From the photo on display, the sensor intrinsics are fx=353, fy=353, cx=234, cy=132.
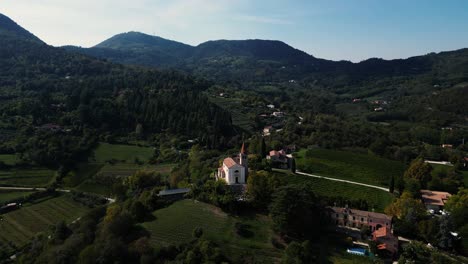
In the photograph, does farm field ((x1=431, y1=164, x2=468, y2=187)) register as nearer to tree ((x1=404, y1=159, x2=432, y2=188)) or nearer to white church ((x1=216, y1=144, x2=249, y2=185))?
tree ((x1=404, y1=159, x2=432, y2=188))

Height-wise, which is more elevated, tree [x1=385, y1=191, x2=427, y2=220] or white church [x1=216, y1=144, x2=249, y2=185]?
white church [x1=216, y1=144, x2=249, y2=185]

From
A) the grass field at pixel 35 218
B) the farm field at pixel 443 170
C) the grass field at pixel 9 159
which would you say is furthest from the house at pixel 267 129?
the grass field at pixel 9 159

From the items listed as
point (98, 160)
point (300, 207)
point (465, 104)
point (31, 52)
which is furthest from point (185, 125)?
point (465, 104)

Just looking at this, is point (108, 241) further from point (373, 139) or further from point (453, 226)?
point (373, 139)

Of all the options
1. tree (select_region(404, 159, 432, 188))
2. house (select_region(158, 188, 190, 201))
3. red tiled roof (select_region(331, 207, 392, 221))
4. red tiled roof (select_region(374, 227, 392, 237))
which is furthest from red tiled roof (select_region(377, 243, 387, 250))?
house (select_region(158, 188, 190, 201))

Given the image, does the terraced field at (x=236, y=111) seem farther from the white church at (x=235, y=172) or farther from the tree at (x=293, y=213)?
the tree at (x=293, y=213)

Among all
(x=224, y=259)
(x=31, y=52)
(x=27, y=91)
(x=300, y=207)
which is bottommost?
(x=224, y=259)

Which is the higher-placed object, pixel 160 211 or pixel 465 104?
pixel 465 104
